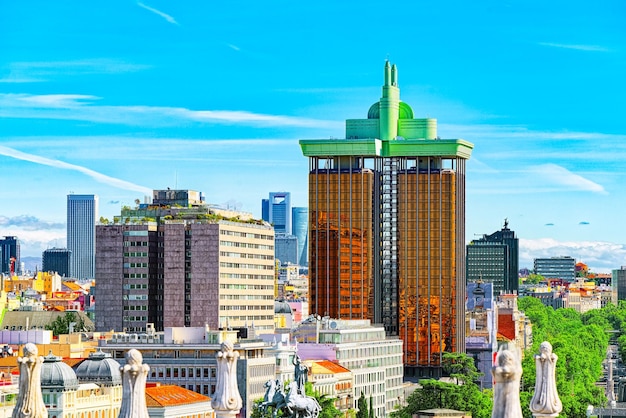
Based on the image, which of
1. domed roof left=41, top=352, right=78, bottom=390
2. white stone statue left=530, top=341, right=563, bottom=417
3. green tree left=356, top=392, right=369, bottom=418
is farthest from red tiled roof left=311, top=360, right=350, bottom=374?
white stone statue left=530, top=341, right=563, bottom=417

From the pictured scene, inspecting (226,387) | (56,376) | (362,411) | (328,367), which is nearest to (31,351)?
(226,387)

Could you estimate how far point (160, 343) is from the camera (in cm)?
16500

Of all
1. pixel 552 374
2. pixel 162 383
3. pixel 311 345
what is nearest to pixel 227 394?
pixel 552 374

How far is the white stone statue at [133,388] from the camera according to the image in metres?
49.2

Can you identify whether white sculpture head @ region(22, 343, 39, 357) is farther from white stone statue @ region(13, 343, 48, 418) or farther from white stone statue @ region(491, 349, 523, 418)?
white stone statue @ region(491, 349, 523, 418)

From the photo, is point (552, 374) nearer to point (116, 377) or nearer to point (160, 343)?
point (116, 377)

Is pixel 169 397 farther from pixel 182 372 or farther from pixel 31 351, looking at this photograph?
pixel 31 351

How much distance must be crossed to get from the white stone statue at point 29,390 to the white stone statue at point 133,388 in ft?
16.6

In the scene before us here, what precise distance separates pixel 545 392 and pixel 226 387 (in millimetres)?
8682

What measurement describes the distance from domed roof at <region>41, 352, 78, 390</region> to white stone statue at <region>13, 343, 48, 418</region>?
236ft

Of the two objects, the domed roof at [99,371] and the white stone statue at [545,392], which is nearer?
the white stone statue at [545,392]

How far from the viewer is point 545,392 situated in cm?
5303

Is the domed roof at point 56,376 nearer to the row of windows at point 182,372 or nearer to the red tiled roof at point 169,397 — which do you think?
the red tiled roof at point 169,397

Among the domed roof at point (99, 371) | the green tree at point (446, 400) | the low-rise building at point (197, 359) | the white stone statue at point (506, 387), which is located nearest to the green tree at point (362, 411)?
the green tree at point (446, 400)
